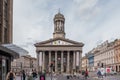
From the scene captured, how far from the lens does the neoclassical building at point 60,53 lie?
505ft

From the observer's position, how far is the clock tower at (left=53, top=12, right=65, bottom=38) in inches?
6651

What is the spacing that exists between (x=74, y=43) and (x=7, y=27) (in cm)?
12019

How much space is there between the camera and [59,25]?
171125 mm

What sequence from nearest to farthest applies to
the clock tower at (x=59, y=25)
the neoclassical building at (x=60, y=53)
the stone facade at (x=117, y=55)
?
the stone facade at (x=117, y=55), the neoclassical building at (x=60, y=53), the clock tower at (x=59, y=25)

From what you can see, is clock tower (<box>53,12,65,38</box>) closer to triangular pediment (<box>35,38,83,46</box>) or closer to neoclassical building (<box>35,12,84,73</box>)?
neoclassical building (<box>35,12,84,73</box>)

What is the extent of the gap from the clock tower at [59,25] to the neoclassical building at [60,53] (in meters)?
9.92

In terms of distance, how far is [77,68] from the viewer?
149500 millimetres

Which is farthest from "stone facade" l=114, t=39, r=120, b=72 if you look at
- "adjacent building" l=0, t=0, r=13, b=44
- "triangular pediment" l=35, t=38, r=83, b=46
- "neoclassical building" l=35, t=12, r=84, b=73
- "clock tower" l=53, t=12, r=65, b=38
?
→ "adjacent building" l=0, t=0, r=13, b=44

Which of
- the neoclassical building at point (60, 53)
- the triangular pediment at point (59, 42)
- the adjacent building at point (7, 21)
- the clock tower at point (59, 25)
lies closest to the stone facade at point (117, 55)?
the neoclassical building at point (60, 53)

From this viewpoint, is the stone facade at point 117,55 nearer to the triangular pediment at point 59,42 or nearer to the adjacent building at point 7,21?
the triangular pediment at point 59,42

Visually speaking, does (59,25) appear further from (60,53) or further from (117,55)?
(117,55)

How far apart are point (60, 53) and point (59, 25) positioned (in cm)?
1780

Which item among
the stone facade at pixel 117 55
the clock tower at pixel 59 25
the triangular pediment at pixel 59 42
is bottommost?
the stone facade at pixel 117 55

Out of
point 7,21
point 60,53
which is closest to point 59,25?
point 60,53
